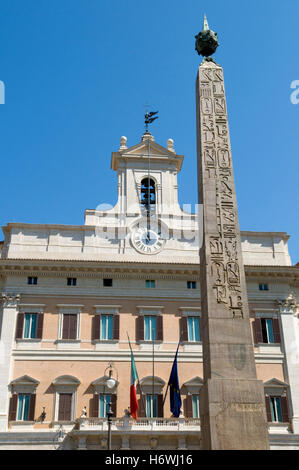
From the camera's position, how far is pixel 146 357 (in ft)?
84.1

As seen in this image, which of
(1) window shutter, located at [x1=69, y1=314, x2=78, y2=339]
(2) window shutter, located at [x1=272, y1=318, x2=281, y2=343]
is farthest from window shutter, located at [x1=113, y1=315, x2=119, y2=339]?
(2) window shutter, located at [x1=272, y1=318, x2=281, y2=343]

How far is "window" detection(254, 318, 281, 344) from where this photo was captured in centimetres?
2659

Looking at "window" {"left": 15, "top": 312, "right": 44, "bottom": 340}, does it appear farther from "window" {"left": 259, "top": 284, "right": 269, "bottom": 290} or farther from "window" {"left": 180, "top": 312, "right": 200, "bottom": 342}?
"window" {"left": 259, "top": 284, "right": 269, "bottom": 290}

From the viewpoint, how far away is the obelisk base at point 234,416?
37.1ft

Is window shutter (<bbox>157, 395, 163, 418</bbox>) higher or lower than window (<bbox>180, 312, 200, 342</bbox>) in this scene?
A: lower

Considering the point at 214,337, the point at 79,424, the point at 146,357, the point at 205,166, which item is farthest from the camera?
the point at 146,357

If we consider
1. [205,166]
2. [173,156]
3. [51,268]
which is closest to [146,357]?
[51,268]

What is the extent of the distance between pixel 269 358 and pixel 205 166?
47.5 ft

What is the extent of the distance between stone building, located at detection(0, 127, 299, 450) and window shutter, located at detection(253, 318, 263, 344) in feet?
0.15

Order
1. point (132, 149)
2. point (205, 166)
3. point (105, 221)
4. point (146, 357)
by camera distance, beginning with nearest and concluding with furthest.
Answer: point (205, 166) → point (146, 357) → point (105, 221) → point (132, 149)

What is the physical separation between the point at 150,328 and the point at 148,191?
6.94 meters

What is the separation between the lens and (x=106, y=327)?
1025 inches

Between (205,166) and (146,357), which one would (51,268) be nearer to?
(146,357)

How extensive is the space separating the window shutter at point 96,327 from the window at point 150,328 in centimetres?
204
